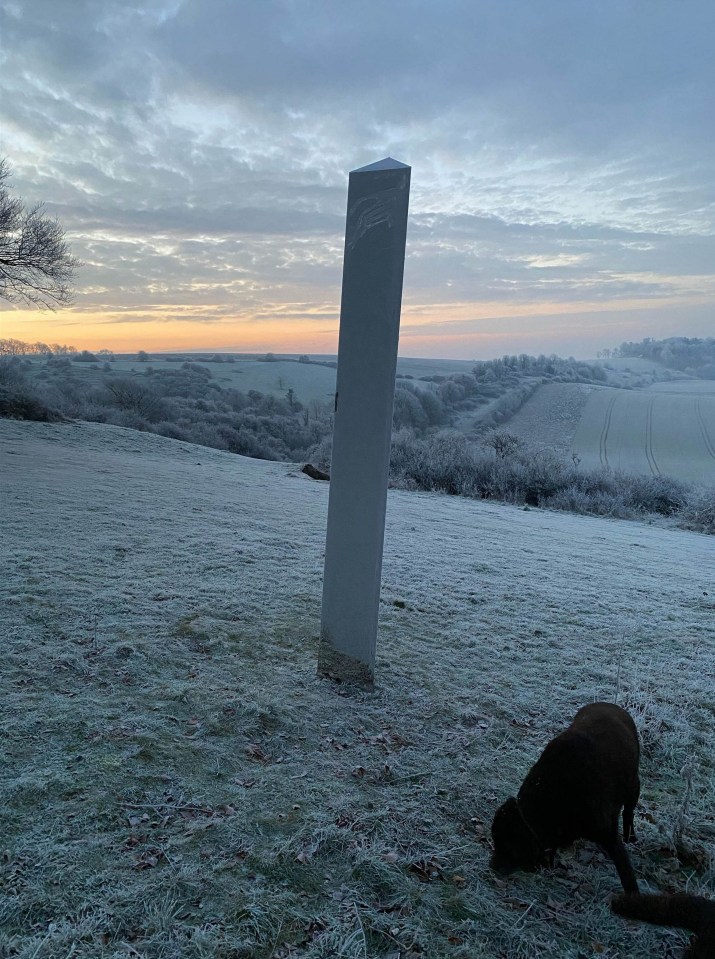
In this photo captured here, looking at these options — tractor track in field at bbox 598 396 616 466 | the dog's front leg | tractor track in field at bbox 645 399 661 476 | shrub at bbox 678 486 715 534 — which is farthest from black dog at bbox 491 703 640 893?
tractor track in field at bbox 645 399 661 476

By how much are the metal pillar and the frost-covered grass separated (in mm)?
382

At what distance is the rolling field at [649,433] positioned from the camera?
31500 millimetres

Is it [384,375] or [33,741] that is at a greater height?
[384,375]

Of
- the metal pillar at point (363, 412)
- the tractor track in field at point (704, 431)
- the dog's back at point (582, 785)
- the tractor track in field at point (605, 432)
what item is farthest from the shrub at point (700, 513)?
the tractor track in field at point (704, 431)

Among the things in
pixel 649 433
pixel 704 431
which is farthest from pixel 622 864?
pixel 704 431

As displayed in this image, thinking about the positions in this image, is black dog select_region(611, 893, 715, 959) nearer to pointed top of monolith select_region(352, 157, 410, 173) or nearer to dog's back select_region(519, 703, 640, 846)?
dog's back select_region(519, 703, 640, 846)

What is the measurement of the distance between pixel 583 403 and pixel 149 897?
48.1 meters

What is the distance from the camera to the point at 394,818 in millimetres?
2455

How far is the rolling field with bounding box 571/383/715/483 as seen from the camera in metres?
31.5

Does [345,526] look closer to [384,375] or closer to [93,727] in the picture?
[384,375]

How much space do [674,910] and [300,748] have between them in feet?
5.60

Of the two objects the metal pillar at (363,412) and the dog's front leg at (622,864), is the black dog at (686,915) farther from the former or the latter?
the metal pillar at (363,412)

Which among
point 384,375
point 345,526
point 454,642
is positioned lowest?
point 454,642

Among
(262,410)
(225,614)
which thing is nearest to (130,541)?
(225,614)
